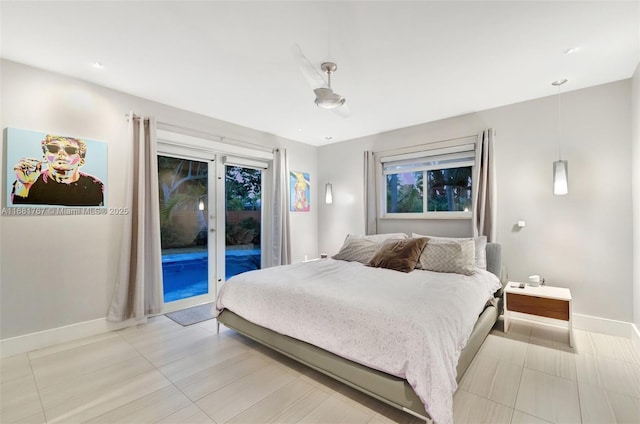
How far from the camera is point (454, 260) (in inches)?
119

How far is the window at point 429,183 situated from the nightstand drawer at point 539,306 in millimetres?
1280

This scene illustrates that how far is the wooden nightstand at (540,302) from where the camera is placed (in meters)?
2.71

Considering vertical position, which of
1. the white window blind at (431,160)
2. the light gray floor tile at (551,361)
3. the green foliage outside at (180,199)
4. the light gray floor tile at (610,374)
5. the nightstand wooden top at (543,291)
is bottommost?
the light gray floor tile at (551,361)

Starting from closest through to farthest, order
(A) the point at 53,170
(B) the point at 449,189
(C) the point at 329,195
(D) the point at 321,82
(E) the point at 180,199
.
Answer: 1. (D) the point at 321,82
2. (A) the point at 53,170
3. (E) the point at 180,199
4. (B) the point at 449,189
5. (C) the point at 329,195

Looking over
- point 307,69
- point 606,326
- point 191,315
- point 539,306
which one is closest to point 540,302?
point 539,306

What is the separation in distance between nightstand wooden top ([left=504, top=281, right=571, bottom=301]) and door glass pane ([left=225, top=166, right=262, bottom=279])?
3660 mm

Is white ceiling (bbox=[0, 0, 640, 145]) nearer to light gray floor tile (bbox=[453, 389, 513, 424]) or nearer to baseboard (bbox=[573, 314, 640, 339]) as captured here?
baseboard (bbox=[573, 314, 640, 339])

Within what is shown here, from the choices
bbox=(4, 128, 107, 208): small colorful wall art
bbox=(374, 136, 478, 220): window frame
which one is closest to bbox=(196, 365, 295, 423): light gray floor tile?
bbox=(4, 128, 107, 208): small colorful wall art

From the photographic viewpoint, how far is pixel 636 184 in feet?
8.91

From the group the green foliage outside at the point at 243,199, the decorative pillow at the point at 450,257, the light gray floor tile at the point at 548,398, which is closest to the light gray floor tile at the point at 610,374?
the light gray floor tile at the point at 548,398

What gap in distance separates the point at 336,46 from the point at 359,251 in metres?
2.34

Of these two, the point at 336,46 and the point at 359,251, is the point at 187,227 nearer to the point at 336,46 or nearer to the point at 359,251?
the point at 359,251

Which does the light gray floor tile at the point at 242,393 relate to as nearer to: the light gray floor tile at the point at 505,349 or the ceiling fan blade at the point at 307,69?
the light gray floor tile at the point at 505,349

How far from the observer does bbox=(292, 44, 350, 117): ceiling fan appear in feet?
6.60
